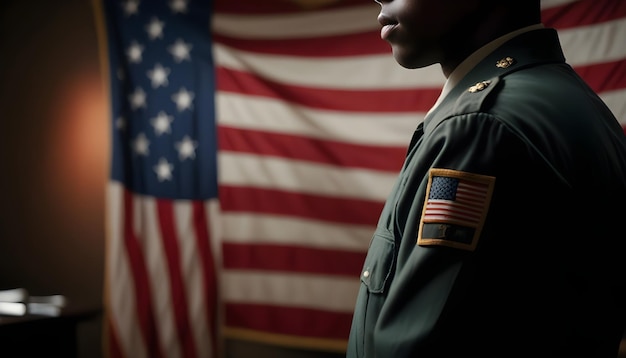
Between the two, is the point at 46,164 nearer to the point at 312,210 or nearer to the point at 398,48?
the point at 312,210

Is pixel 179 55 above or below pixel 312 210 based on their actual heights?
above

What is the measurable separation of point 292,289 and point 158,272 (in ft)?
1.84

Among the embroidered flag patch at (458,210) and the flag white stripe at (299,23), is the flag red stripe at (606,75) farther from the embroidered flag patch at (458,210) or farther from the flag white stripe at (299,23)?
the embroidered flag patch at (458,210)

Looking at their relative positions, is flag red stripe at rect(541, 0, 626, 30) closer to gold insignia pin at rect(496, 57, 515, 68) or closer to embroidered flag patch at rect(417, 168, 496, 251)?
gold insignia pin at rect(496, 57, 515, 68)

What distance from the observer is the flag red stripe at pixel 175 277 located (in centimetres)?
236

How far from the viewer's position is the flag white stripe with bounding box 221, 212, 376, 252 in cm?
217

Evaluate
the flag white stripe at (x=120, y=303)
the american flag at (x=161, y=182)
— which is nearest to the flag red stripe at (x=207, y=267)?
the american flag at (x=161, y=182)

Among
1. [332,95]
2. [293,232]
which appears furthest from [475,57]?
[293,232]

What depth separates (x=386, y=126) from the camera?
209cm

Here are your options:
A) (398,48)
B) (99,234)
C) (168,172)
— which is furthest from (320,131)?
(398,48)

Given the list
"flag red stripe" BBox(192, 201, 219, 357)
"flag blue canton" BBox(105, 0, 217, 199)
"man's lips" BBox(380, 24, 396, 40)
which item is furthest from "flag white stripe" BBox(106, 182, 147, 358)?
"man's lips" BBox(380, 24, 396, 40)

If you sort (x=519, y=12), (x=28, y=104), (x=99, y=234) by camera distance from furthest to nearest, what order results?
(x=28, y=104) < (x=99, y=234) < (x=519, y=12)

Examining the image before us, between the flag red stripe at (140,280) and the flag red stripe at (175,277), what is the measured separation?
10 cm

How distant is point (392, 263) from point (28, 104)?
109 inches
